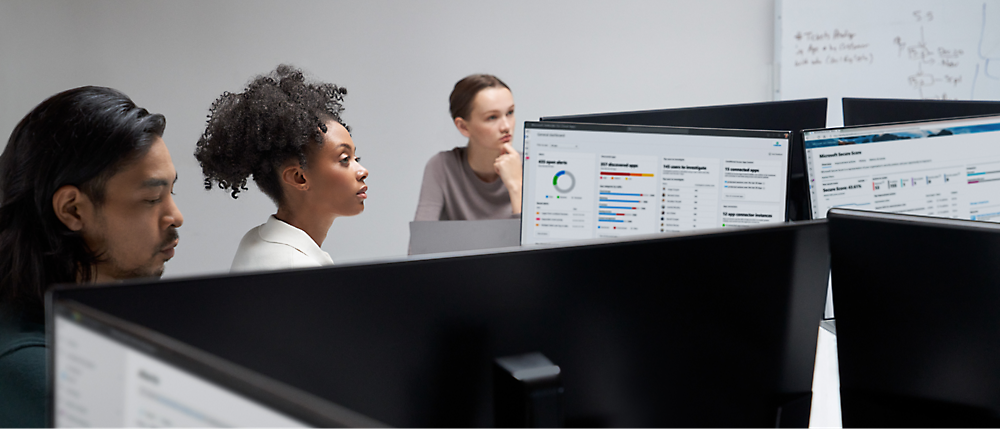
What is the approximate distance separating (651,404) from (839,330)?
25cm

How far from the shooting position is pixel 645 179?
54.3 inches

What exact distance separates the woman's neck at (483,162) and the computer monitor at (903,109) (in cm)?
130

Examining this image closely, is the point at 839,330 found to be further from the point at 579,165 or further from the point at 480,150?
the point at 480,150

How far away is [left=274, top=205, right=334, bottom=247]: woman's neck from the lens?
137 centimetres

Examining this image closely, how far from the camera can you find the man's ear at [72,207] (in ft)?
2.95

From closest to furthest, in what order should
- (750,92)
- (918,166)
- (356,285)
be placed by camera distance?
(356,285) < (918,166) < (750,92)

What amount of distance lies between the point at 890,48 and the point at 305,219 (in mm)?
2811

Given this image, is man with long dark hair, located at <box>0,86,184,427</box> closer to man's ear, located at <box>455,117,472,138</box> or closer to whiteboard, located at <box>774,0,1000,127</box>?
man's ear, located at <box>455,117,472,138</box>

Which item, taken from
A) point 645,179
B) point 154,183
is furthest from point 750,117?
point 154,183

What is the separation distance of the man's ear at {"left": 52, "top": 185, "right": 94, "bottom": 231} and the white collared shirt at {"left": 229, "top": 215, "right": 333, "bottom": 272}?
305 millimetres

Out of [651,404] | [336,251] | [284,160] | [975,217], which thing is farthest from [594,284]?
[336,251]

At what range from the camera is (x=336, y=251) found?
317 cm

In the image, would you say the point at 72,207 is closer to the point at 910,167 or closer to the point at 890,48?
the point at 910,167

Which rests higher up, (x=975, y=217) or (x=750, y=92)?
(x=750, y=92)
